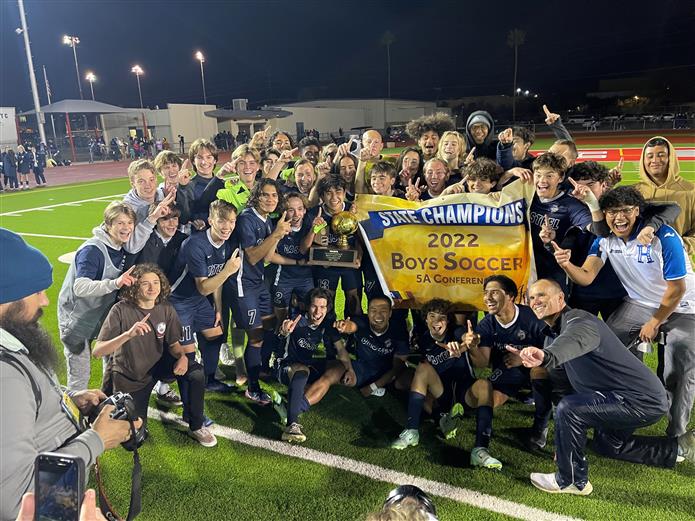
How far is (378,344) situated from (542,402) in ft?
5.14

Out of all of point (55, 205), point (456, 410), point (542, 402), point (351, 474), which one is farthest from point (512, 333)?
point (55, 205)

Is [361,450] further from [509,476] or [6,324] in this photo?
[6,324]

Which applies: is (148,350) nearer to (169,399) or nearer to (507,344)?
(169,399)

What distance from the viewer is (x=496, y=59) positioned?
141m

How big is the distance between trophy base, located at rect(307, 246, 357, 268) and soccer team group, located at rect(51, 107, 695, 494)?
3.3 inches

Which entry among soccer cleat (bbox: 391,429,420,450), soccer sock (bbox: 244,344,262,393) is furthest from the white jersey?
soccer sock (bbox: 244,344,262,393)

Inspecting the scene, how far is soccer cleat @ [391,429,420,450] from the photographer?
4324 mm

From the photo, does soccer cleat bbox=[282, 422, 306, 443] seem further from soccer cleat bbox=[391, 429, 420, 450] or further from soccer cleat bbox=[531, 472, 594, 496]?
soccer cleat bbox=[531, 472, 594, 496]

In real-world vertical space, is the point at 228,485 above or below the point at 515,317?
below

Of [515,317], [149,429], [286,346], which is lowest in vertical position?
[149,429]

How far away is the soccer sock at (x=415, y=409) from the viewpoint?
14.6 feet

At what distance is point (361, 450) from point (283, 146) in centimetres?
534

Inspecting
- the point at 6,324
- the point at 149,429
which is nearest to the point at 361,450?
the point at 149,429

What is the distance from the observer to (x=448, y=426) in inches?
176
